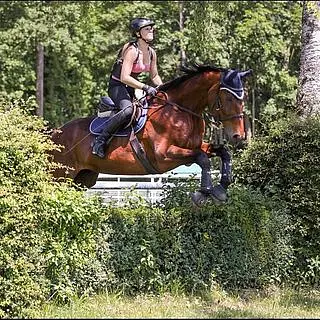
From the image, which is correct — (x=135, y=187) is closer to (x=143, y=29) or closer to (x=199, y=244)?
(x=199, y=244)

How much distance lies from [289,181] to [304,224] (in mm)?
630

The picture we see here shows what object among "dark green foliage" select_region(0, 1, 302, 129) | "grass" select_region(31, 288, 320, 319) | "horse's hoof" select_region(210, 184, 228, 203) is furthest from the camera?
"dark green foliage" select_region(0, 1, 302, 129)

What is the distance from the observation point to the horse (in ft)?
28.1

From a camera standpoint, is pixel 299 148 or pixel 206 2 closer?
pixel 299 148

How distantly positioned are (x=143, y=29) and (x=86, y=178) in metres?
2.47

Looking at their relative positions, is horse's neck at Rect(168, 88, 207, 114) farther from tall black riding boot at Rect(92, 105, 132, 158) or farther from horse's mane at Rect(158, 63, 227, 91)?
tall black riding boot at Rect(92, 105, 132, 158)

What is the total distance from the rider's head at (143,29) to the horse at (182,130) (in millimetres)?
666

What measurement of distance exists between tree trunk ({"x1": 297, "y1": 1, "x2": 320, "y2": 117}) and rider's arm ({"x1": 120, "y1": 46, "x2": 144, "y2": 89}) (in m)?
2.85

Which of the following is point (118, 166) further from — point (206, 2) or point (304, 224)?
point (206, 2)

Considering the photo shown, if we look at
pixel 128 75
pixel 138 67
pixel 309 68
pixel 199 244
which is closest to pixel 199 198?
pixel 199 244

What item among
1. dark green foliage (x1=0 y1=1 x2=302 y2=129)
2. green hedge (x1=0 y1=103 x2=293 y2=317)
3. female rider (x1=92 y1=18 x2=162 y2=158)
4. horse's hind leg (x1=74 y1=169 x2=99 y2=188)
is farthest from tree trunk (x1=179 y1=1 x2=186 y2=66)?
green hedge (x1=0 y1=103 x2=293 y2=317)

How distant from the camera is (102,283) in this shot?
27.6 feet

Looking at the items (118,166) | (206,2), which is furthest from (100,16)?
(118,166)

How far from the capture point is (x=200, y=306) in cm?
805
